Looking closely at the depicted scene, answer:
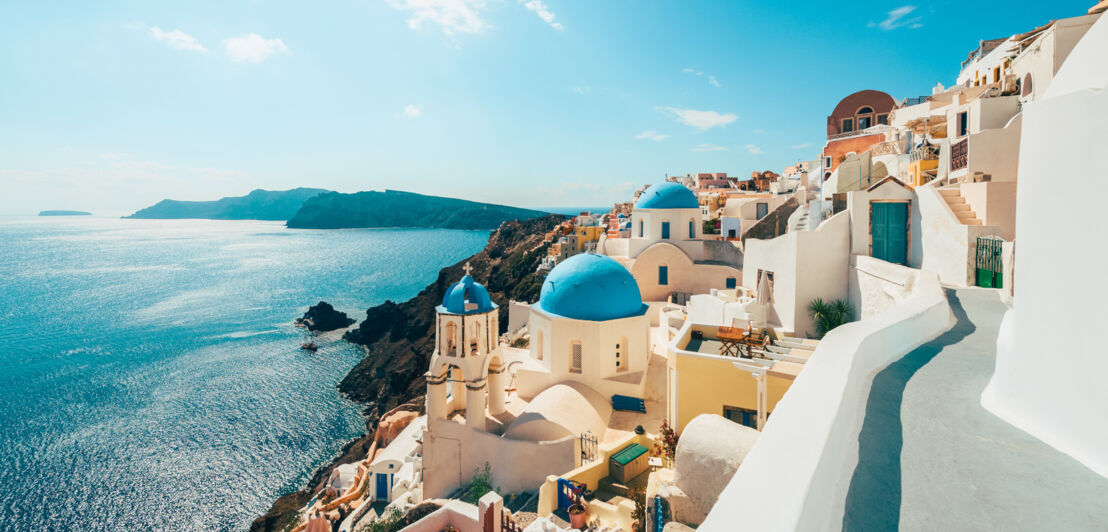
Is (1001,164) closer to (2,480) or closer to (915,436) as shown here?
(915,436)

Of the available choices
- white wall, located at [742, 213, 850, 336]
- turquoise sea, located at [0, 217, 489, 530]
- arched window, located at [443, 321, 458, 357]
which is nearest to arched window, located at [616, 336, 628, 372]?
white wall, located at [742, 213, 850, 336]

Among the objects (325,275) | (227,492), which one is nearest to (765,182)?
(227,492)

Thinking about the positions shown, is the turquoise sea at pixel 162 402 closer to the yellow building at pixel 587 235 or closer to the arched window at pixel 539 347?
the arched window at pixel 539 347

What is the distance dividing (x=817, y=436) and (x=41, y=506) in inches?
1284

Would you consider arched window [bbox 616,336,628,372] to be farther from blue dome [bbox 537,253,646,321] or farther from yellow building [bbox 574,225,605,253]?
yellow building [bbox 574,225,605,253]

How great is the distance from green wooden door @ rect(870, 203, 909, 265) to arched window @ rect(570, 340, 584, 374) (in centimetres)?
768

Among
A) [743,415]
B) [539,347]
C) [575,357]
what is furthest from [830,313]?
[539,347]

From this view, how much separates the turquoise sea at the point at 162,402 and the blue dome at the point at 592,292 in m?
18.4

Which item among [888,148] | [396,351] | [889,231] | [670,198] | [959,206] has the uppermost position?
[888,148]

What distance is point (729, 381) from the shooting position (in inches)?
321

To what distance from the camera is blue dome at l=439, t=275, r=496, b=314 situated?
12.3m

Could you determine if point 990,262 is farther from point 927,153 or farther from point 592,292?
point 592,292

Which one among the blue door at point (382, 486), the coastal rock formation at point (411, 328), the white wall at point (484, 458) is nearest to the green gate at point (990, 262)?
the white wall at point (484, 458)

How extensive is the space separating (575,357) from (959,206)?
934 cm
